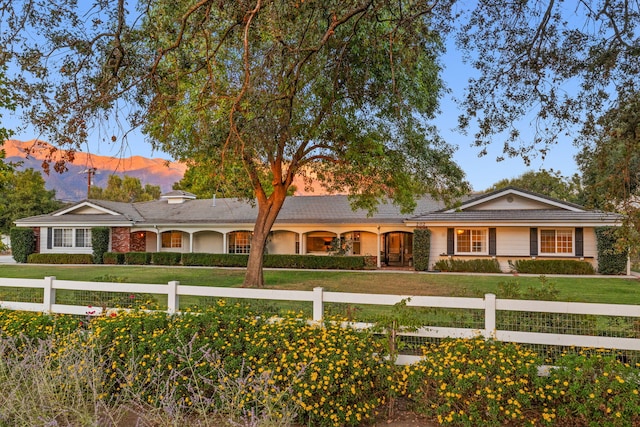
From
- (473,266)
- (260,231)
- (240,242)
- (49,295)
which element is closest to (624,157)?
(49,295)

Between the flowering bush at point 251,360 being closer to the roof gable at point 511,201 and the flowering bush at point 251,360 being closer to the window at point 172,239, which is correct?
the roof gable at point 511,201

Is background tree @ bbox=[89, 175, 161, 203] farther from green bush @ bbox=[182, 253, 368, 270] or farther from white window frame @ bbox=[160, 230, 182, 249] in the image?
green bush @ bbox=[182, 253, 368, 270]

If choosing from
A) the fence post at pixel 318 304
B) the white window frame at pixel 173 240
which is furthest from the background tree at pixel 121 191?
the fence post at pixel 318 304

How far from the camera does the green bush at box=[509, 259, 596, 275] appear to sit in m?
20.4

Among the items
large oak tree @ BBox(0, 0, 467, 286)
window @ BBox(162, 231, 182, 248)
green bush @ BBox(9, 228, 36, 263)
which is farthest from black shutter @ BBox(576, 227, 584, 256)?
green bush @ BBox(9, 228, 36, 263)

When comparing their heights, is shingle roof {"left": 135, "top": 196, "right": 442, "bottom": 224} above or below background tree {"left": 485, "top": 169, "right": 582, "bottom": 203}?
below

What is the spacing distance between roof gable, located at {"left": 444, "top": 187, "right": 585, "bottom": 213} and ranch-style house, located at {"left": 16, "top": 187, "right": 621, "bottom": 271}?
48mm

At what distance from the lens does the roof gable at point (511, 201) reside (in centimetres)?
2208

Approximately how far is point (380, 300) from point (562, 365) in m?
2.09

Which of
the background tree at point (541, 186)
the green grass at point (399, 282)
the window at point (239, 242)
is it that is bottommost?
the green grass at point (399, 282)

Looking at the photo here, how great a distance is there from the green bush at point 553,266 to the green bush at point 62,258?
2480 cm

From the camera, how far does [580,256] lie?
2094cm

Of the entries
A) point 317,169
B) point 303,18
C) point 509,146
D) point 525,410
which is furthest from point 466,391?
point 317,169

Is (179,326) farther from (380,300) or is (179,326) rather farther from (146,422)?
(380,300)
